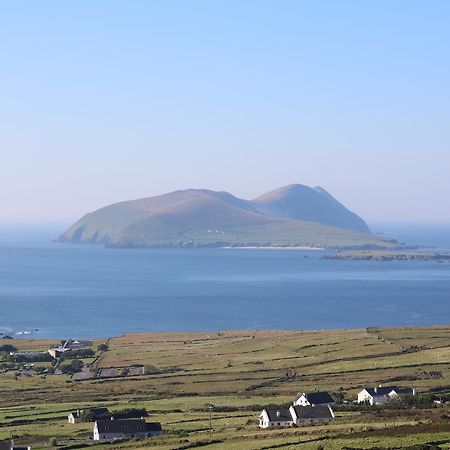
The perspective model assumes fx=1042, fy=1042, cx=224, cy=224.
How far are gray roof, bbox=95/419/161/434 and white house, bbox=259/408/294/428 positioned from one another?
375cm

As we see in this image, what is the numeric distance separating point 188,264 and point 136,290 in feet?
199

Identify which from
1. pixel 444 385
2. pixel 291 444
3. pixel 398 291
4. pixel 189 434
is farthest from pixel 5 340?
pixel 398 291

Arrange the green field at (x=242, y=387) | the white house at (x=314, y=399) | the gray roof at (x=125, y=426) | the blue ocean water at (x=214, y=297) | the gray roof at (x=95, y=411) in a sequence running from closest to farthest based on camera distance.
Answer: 1. the green field at (x=242, y=387)
2. the gray roof at (x=125, y=426)
3. the gray roof at (x=95, y=411)
4. the white house at (x=314, y=399)
5. the blue ocean water at (x=214, y=297)

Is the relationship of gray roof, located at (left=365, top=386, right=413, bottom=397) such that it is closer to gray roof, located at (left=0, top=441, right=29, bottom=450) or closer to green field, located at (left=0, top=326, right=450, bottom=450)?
green field, located at (left=0, top=326, right=450, bottom=450)

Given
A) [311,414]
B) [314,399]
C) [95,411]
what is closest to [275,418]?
[311,414]

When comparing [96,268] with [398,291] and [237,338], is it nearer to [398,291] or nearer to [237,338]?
[398,291]

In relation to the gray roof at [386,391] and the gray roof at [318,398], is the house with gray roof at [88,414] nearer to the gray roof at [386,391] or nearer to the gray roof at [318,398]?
the gray roof at [318,398]

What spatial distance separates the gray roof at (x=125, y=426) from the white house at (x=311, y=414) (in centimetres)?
506

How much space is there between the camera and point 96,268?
181 metres

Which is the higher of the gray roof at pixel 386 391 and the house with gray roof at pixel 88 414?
the house with gray roof at pixel 88 414

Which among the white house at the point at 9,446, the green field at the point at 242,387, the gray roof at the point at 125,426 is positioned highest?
the white house at the point at 9,446

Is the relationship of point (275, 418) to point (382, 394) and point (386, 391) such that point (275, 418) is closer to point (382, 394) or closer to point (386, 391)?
point (382, 394)

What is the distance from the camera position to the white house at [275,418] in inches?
1443

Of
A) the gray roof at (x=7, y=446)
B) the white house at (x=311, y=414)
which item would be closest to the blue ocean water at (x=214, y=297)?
the white house at (x=311, y=414)
